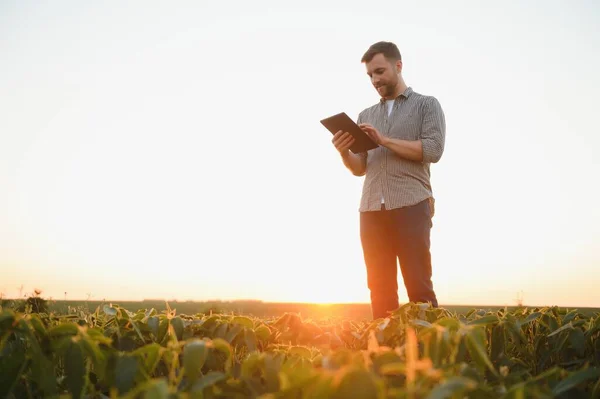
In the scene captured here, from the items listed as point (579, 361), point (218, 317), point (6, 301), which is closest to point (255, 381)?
point (218, 317)

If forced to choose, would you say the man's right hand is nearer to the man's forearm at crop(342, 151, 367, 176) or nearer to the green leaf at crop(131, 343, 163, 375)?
the man's forearm at crop(342, 151, 367, 176)

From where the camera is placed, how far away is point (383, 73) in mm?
4848

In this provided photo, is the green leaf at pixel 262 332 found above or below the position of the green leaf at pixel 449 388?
below

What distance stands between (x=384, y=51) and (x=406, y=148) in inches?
40.1

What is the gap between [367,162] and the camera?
512cm

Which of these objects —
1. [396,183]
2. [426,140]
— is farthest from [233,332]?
[426,140]

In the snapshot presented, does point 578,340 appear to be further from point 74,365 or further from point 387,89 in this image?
point 387,89

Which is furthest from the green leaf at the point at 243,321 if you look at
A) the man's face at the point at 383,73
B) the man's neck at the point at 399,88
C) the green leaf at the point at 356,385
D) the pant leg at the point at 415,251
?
the man's neck at the point at 399,88

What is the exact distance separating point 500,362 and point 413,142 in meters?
3.03

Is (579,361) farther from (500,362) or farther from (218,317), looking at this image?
(218,317)

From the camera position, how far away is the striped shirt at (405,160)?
4.57m

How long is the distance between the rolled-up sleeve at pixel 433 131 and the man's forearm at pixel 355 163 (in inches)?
28.2

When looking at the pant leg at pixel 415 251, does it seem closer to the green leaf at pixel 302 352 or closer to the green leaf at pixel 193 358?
the green leaf at pixel 302 352

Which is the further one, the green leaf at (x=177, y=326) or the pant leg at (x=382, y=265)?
the pant leg at (x=382, y=265)
